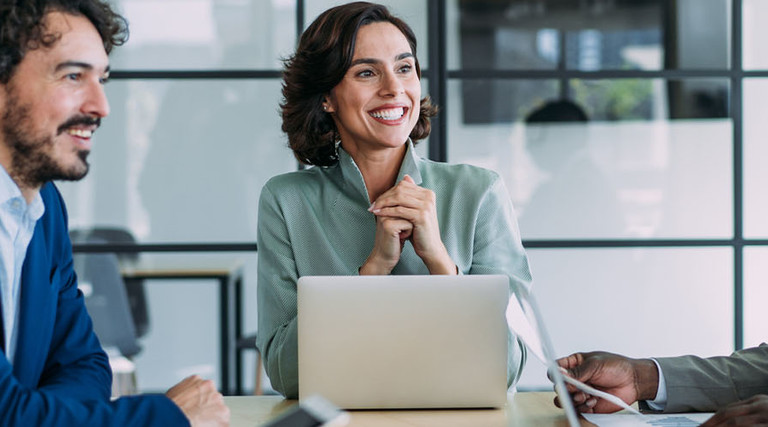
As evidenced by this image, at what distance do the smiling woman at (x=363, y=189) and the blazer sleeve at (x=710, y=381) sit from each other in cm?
47

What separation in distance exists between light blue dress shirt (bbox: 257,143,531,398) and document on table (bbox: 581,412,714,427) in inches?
18.3

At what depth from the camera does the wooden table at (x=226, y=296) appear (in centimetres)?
401

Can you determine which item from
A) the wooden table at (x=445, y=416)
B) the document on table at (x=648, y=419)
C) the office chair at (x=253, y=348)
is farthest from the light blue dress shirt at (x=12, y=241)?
the office chair at (x=253, y=348)

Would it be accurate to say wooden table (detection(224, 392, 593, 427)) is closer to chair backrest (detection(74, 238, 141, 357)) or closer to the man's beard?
the man's beard

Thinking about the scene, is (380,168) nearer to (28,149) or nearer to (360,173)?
(360,173)

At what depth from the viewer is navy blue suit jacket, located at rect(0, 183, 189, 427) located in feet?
4.61

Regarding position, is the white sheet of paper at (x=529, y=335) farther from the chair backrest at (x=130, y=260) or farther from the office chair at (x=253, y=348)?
the chair backrest at (x=130, y=260)

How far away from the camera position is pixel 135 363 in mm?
4121

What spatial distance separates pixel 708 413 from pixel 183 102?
287 cm

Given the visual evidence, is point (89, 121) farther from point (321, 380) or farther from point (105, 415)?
point (321, 380)

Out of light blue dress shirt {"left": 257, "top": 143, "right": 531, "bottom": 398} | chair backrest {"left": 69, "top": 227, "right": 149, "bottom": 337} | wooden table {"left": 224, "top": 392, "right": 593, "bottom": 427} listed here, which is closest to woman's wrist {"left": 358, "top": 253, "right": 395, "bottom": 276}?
light blue dress shirt {"left": 257, "top": 143, "right": 531, "bottom": 398}

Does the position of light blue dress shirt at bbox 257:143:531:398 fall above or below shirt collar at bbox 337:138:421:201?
below

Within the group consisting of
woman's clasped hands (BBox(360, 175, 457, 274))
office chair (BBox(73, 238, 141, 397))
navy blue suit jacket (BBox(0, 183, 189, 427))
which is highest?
woman's clasped hands (BBox(360, 175, 457, 274))

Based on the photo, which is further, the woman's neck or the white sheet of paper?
the woman's neck
